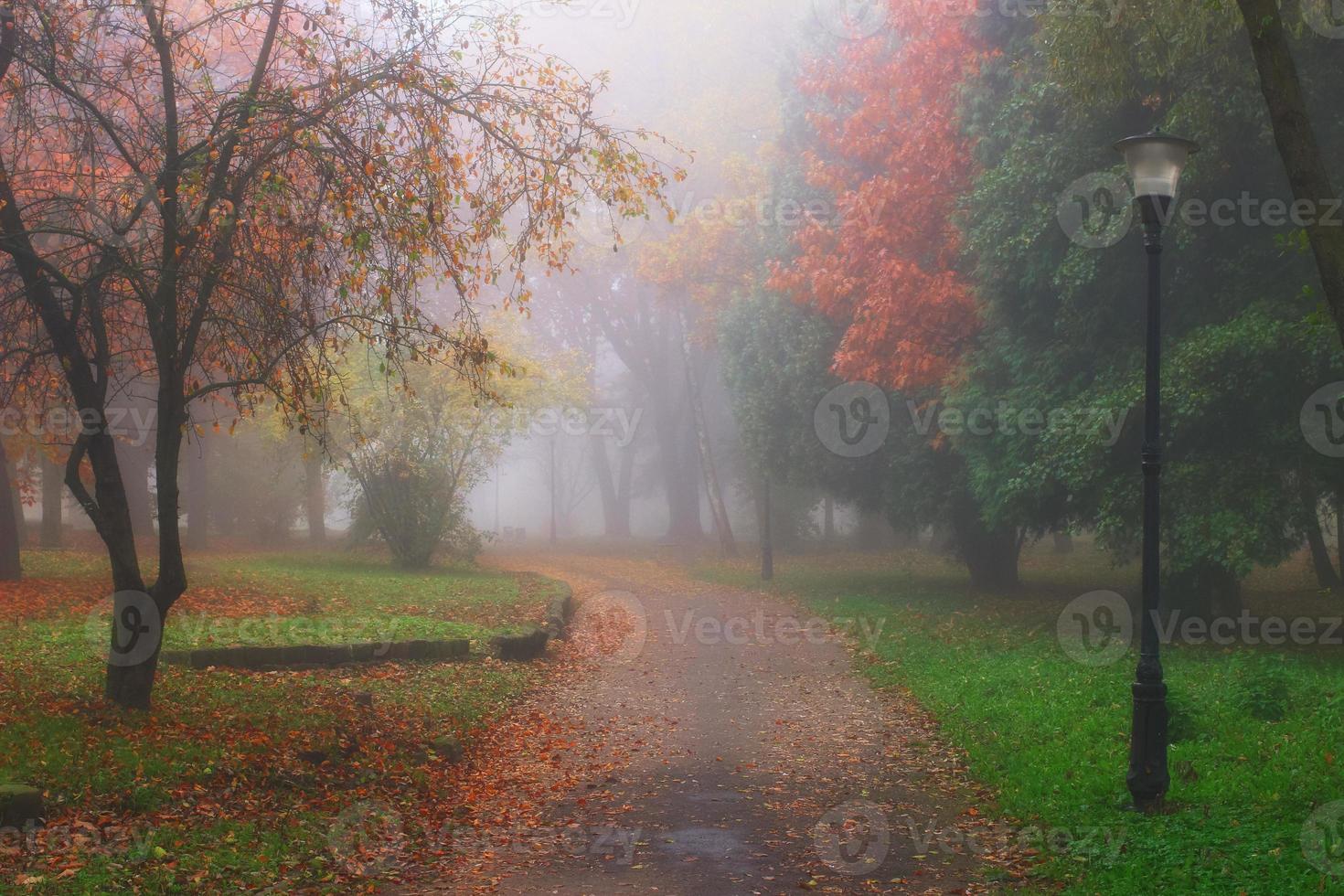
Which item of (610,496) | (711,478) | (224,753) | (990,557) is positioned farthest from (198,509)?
(224,753)

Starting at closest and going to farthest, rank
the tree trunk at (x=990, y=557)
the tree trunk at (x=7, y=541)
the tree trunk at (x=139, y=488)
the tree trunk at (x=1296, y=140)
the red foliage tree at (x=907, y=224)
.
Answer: the tree trunk at (x=1296, y=140) → the tree trunk at (x=7, y=541) → the red foliage tree at (x=907, y=224) → the tree trunk at (x=990, y=557) → the tree trunk at (x=139, y=488)

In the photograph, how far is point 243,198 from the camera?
30.8ft

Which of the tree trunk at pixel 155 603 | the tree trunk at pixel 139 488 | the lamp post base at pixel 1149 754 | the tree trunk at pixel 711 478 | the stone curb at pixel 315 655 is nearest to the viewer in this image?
the lamp post base at pixel 1149 754

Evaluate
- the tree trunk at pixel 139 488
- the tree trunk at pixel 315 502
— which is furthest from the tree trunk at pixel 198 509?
the tree trunk at pixel 315 502

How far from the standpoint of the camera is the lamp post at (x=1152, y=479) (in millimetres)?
7699

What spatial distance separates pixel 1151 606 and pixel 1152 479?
2.99ft

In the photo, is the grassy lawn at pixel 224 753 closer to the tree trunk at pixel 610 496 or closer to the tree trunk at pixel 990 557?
the tree trunk at pixel 990 557

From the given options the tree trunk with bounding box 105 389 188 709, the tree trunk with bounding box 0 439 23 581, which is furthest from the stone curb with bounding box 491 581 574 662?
the tree trunk with bounding box 0 439 23 581

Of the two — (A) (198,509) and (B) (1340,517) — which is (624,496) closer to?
(A) (198,509)

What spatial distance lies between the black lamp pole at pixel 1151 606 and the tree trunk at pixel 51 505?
88.7 ft

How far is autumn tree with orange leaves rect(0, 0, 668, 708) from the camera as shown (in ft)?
29.5

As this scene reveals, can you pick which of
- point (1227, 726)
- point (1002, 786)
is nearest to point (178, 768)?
point (1002, 786)

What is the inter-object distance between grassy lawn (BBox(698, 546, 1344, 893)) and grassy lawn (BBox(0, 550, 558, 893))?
446 centimetres

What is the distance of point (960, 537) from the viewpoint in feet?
77.9
